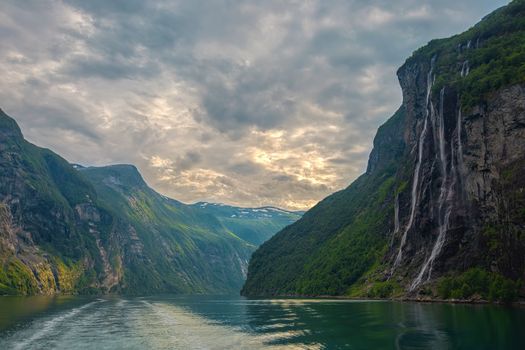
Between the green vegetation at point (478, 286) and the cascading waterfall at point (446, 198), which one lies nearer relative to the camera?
the green vegetation at point (478, 286)

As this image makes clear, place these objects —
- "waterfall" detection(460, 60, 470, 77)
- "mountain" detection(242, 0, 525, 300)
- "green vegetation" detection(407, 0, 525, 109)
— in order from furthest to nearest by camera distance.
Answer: "waterfall" detection(460, 60, 470, 77)
"green vegetation" detection(407, 0, 525, 109)
"mountain" detection(242, 0, 525, 300)

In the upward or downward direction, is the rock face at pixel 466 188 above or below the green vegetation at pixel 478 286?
above

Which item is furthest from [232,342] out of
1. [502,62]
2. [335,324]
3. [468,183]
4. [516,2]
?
[516,2]

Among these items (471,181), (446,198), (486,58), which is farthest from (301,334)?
(486,58)

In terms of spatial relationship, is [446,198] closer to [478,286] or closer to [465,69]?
[478,286]

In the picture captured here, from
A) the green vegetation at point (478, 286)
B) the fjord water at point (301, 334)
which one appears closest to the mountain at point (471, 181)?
the green vegetation at point (478, 286)

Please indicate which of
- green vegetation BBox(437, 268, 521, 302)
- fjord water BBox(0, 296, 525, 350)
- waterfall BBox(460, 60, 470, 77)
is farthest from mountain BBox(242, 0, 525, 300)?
fjord water BBox(0, 296, 525, 350)

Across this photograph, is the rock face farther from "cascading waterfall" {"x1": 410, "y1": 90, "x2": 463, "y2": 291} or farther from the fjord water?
the fjord water

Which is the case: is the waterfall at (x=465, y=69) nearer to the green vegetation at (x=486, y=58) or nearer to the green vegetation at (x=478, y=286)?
the green vegetation at (x=486, y=58)
